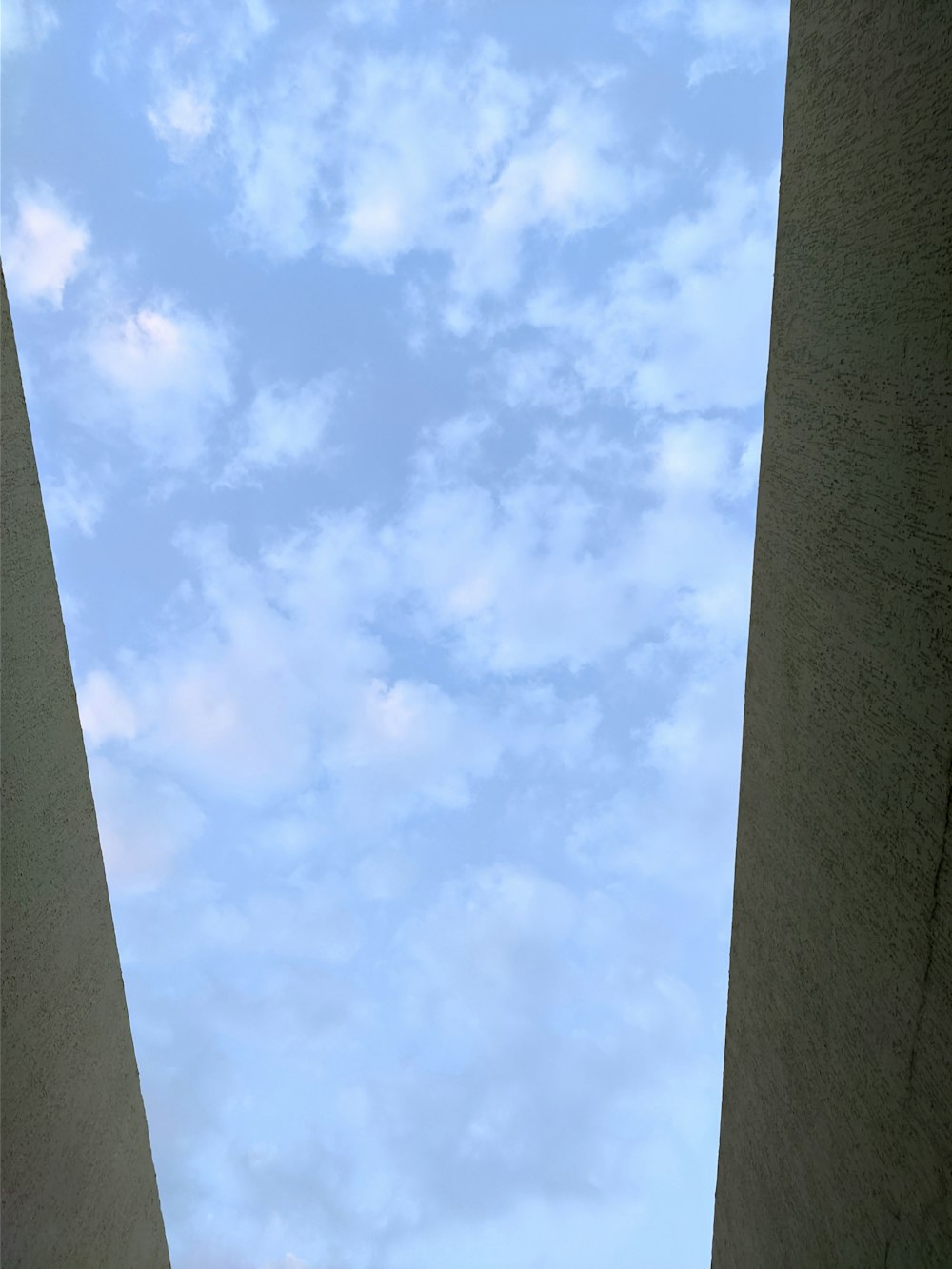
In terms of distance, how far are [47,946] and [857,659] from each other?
9.13 feet

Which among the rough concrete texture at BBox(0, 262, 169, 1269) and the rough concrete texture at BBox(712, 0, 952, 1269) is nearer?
the rough concrete texture at BBox(712, 0, 952, 1269)

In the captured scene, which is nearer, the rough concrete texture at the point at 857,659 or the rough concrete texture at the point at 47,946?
the rough concrete texture at the point at 857,659

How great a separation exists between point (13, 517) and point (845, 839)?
2753 mm

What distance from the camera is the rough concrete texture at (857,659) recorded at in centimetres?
195

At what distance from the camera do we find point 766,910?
11.2 ft

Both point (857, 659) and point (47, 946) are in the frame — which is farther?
point (47, 946)

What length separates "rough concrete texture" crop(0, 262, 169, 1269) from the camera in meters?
3.08

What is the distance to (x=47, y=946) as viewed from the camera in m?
3.40

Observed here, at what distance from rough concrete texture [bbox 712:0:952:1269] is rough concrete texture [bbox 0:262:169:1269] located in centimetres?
240

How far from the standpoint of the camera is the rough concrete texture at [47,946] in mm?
3084

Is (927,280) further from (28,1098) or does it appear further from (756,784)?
(28,1098)

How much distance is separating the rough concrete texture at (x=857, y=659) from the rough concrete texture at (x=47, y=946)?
2.40 metres

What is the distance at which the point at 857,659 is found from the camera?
2.40m

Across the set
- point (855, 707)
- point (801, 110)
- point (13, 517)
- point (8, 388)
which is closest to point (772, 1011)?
point (855, 707)
